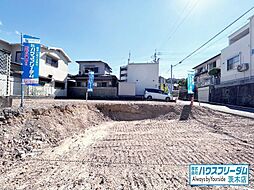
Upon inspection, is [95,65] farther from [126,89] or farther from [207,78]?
[207,78]

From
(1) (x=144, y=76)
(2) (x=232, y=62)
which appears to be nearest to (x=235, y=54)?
(2) (x=232, y=62)

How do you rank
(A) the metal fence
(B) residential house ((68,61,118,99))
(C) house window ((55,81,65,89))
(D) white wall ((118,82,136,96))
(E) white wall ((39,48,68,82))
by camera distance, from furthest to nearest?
(B) residential house ((68,61,118,99)), (D) white wall ((118,82,136,96)), (C) house window ((55,81,65,89)), (E) white wall ((39,48,68,82)), (A) the metal fence

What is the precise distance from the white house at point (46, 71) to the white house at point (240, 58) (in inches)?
830

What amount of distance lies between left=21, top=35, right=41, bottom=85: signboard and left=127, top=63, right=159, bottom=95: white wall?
19545 mm

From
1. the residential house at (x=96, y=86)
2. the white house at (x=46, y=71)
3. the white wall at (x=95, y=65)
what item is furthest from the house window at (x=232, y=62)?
the white house at (x=46, y=71)

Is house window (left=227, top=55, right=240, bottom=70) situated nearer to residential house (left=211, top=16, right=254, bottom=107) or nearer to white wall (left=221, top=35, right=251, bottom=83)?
residential house (left=211, top=16, right=254, bottom=107)

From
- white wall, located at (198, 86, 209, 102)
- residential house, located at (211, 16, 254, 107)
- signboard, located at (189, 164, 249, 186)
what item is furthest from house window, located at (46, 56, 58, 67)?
white wall, located at (198, 86, 209, 102)

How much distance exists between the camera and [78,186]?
309cm

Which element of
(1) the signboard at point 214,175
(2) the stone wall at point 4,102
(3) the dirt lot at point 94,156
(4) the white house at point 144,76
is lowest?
(3) the dirt lot at point 94,156

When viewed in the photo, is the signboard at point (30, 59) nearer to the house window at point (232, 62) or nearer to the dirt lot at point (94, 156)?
the dirt lot at point (94, 156)

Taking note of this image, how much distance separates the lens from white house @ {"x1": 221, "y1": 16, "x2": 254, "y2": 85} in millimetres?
16781

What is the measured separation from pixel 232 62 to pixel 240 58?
1.77 meters

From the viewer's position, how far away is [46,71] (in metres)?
19.8

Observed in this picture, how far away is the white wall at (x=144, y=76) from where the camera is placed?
85.2ft
